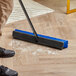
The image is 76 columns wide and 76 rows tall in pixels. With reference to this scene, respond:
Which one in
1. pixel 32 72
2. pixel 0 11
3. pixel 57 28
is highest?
pixel 0 11

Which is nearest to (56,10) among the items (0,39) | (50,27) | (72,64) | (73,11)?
(73,11)

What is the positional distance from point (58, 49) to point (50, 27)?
20.3 inches

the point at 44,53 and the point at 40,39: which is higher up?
the point at 40,39

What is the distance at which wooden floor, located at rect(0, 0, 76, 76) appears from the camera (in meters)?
2.17

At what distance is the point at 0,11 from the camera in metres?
1.94

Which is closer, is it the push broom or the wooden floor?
the wooden floor

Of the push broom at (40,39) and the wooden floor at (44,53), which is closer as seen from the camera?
the wooden floor at (44,53)

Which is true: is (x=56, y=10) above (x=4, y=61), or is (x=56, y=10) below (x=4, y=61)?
above

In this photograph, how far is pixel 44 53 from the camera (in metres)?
2.44

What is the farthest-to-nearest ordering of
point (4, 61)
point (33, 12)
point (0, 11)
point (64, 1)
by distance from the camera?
point (64, 1) → point (33, 12) → point (4, 61) → point (0, 11)

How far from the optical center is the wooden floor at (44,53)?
2.17 metres

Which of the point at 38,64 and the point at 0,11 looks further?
the point at 38,64

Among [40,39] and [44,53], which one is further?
[40,39]

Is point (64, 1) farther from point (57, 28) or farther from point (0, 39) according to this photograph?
point (0, 39)
